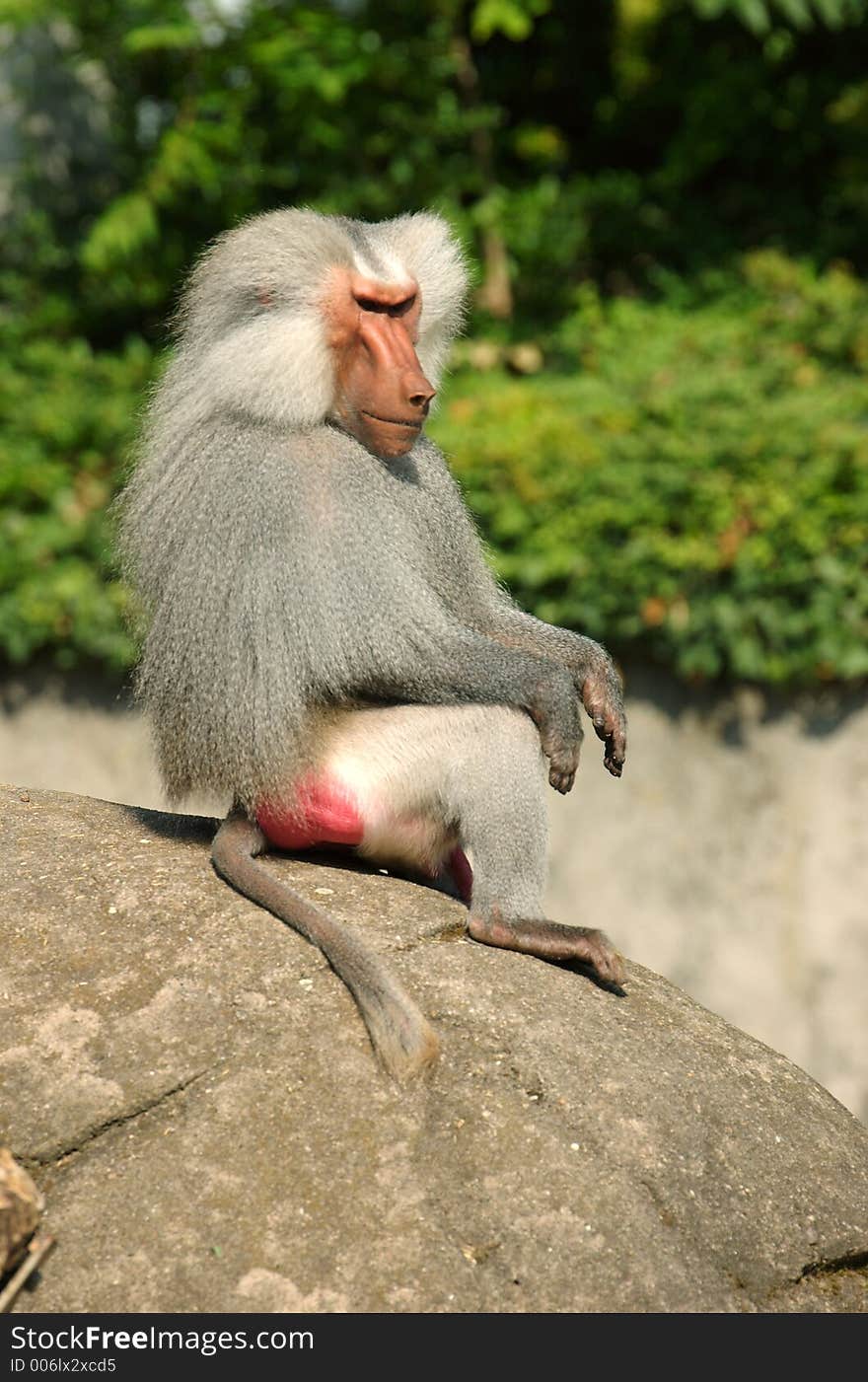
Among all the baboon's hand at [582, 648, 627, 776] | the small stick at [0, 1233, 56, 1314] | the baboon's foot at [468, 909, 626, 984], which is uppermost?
the baboon's hand at [582, 648, 627, 776]

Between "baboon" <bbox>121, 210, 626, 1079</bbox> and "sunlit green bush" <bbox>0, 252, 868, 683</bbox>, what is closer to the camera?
"baboon" <bbox>121, 210, 626, 1079</bbox>

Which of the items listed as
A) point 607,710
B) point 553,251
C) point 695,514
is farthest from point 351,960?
point 553,251

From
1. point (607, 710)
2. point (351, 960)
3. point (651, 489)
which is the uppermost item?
point (607, 710)

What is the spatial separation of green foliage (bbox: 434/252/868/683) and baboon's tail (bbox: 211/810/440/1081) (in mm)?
3513

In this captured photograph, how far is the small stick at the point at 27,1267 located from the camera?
296 cm

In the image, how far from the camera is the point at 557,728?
4.00 meters

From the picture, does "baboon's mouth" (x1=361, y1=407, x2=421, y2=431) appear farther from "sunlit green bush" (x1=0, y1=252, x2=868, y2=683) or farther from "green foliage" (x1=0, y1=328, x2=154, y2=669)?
"green foliage" (x1=0, y1=328, x2=154, y2=669)

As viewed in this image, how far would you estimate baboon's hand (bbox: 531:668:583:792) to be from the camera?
13.1 feet

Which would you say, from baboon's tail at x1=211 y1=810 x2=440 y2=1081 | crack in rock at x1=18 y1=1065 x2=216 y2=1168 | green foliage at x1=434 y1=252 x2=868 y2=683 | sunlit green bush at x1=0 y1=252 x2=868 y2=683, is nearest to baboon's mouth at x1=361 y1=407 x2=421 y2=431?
baboon's tail at x1=211 y1=810 x2=440 y2=1081

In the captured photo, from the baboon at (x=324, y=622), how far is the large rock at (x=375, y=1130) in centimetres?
22

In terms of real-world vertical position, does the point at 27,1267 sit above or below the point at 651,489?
below

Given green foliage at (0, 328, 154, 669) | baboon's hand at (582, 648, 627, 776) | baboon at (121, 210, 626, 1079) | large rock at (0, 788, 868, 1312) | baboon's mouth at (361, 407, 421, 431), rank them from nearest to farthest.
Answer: large rock at (0, 788, 868, 1312) < baboon at (121, 210, 626, 1079) < baboon's mouth at (361, 407, 421, 431) < baboon's hand at (582, 648, 627, 776) < green foliage at (0, 328, 154, 669)

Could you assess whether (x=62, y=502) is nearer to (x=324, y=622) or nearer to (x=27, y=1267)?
(x=324, y=622)

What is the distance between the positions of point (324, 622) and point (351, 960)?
83cm
